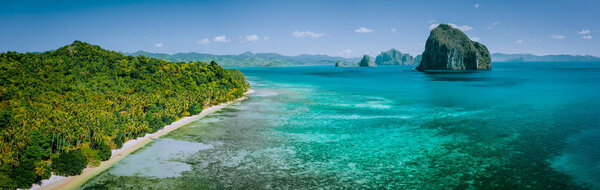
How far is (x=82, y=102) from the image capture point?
99.5ft

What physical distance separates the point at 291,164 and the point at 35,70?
32956 mm

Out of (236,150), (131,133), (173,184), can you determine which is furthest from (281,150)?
(131,133)

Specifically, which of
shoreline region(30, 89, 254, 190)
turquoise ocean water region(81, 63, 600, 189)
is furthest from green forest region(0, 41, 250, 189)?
turquoise ocean water region(81, 63, 600, 189)

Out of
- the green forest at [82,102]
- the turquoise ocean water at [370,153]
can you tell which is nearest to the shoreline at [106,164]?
the green forest at [82,102]

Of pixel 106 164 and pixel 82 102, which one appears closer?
pixel 106 164

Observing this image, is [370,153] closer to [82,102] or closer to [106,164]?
[106,164]

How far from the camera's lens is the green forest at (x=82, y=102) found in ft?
64.2

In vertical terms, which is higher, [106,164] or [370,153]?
[106,164]

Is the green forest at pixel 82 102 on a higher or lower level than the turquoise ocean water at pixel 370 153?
higher

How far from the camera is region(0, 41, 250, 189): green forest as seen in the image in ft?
64.2

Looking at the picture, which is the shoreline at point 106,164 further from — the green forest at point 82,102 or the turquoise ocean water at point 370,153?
the turquoise ocean water at point 370,153

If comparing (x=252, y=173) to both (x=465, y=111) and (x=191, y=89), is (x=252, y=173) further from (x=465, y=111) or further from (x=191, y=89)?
(x=465, y=111)

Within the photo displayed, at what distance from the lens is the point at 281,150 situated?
84.4 ft

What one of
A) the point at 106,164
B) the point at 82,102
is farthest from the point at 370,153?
the point at 82,102
